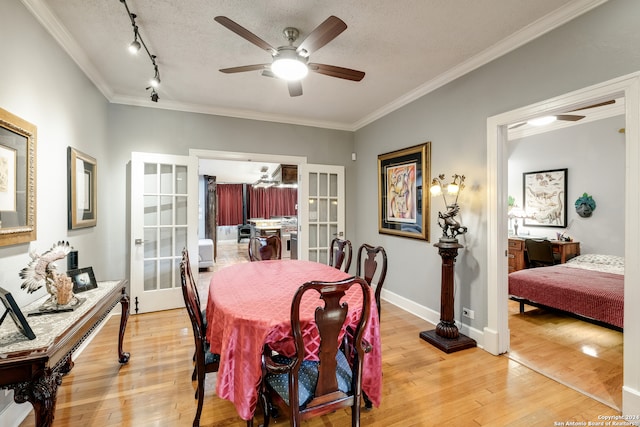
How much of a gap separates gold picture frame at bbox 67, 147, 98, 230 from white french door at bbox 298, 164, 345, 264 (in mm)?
2522

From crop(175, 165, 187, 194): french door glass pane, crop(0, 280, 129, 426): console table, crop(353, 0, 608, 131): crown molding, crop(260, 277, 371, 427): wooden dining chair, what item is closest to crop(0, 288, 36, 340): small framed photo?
crop(0, 280, 129, 426): console table

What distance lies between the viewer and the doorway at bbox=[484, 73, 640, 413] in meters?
1.75

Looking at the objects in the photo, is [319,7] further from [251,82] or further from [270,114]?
[270,114]

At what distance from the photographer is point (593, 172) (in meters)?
4.31

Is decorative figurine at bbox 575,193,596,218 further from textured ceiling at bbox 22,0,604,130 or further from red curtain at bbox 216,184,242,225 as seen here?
red curtain at bbox 216,184,242,225

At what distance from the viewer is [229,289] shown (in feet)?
6.70

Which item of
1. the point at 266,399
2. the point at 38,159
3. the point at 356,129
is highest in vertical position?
the point at 356,129

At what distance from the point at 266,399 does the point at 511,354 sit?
2.25 metres

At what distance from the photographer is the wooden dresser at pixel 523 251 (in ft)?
14.2

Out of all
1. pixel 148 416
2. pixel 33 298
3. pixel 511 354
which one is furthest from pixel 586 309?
pixel 33 298

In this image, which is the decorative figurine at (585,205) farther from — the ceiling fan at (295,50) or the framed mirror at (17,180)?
the framed mirror at (17,180)

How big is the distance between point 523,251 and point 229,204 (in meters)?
9.43

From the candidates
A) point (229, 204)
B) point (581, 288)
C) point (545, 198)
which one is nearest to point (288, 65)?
point (581, 288)

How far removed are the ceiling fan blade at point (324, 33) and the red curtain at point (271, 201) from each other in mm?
9681
